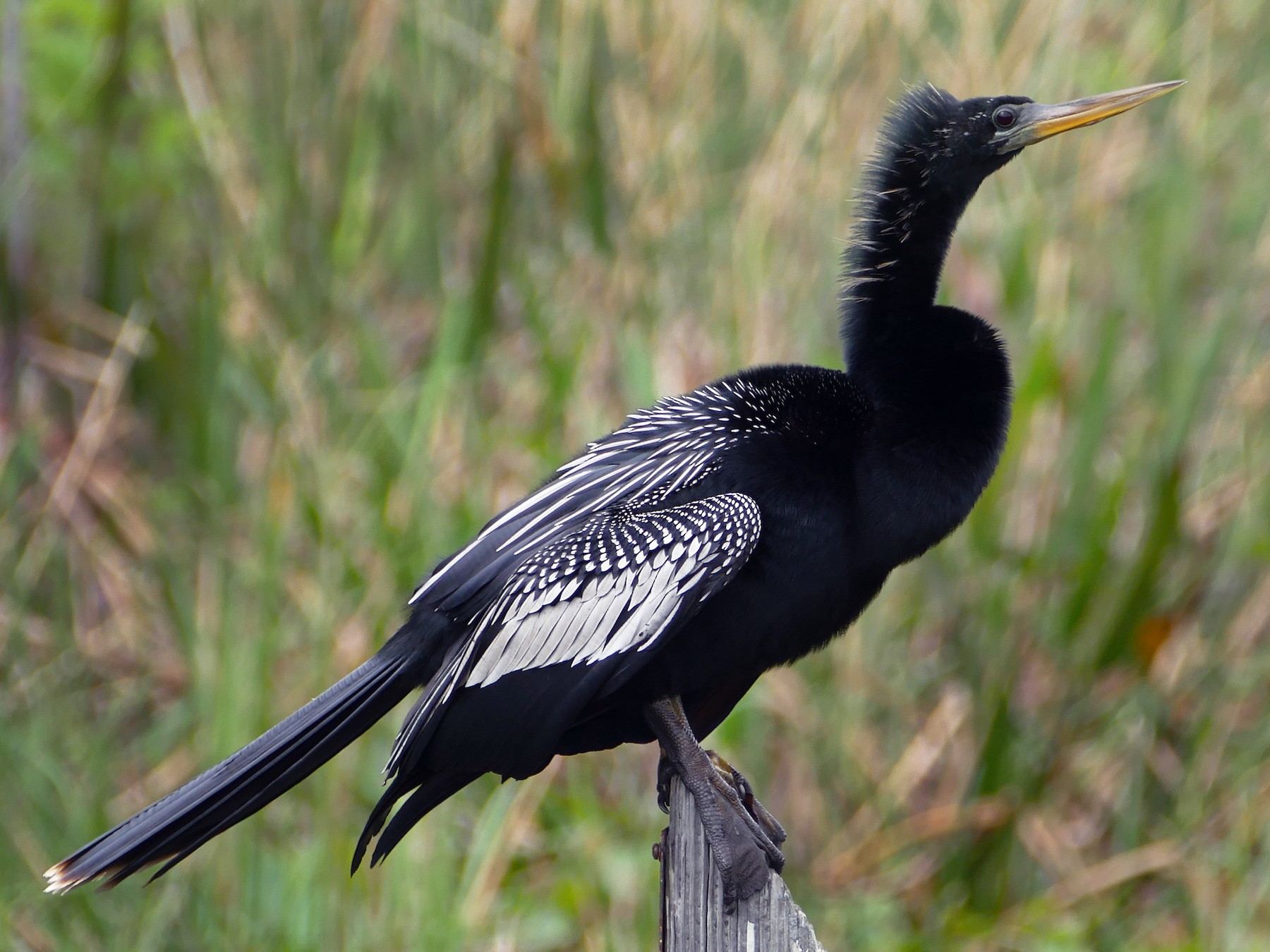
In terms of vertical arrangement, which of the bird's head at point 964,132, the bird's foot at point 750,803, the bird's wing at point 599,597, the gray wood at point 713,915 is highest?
the bird's head at point 964,132

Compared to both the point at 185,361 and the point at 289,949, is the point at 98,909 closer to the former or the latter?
the point at 289,949

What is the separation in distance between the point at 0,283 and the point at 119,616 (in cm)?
113

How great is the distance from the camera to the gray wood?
6.11ft

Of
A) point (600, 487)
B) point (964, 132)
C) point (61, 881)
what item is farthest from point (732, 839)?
point (964, 132)

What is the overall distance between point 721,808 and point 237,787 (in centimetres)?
74

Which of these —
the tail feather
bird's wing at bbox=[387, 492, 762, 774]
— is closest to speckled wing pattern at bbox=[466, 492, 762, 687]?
bird's wing at bbox=[387, 492, 762, 774]

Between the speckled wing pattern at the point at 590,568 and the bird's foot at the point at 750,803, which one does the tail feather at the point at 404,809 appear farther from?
the bird's foot at the point at 750,803

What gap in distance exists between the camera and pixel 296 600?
12.3ft

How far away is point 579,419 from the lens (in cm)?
396

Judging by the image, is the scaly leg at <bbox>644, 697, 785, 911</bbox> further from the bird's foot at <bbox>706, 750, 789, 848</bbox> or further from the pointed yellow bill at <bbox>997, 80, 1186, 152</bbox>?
the pointed yellow bill at <bbox>997, 80, 1186, 152</bbox>

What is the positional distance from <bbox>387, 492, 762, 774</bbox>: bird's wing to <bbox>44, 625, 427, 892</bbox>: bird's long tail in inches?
3.5

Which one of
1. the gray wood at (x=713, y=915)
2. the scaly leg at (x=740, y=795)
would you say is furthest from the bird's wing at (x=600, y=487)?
the gray wood at (x=713, y=915)

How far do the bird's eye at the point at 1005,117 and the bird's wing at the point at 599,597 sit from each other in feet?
3.12

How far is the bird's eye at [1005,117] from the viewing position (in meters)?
2.62
